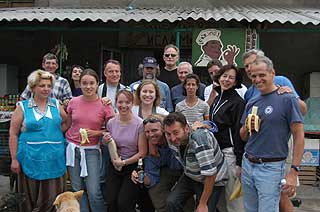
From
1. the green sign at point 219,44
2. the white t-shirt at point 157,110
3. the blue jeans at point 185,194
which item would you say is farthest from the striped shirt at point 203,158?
the green sign at point 219,44

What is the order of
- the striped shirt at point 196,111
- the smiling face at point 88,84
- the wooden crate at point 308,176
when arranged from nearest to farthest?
the smiling face at point 88,84 < the striped shirt at point 196,111 < the wooden crate at point 308,176

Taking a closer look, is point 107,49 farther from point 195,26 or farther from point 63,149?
point 63,149

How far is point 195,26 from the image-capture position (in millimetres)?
8633

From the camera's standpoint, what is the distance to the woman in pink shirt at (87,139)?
4.71 m

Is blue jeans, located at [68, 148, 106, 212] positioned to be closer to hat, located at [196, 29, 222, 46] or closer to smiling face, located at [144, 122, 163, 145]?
smiling face, located at [144, 122, 163, 145]

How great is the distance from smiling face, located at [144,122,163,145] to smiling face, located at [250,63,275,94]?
1.19 metres

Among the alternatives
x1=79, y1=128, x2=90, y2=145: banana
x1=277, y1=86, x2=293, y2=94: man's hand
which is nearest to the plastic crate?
x1=79, y1=128, x2=90, y2=145: banana

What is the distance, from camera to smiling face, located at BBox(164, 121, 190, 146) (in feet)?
13.3

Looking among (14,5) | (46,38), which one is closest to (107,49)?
(46,38)

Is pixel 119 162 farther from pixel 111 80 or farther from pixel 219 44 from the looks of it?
pixel 219 44

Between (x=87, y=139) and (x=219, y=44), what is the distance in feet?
14.3

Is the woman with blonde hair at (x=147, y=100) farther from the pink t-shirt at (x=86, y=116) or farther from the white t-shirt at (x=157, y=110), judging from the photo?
the pink t-shirt at (x=86, y=116)

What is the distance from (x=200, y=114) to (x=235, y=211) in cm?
113

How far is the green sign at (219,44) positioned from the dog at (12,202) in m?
4.59
